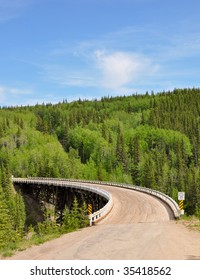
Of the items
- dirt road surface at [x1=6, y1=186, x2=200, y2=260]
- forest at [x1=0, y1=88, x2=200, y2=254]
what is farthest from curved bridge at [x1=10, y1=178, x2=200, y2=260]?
forest at [x1=0, y1=88, x2=200, y2=254]

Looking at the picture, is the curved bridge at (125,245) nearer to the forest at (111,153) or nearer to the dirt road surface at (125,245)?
the dirt road surface at (125,245)

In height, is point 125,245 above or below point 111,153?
below

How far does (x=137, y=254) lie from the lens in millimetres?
15430

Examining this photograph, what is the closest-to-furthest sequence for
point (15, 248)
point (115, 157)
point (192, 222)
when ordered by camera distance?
point (15, 248) < point (192, 222) < point (115, 157)

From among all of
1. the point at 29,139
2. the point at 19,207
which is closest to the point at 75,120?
the point at 29,139

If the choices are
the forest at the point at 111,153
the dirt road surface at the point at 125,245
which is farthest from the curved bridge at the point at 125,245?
the forest at the point at 111,153

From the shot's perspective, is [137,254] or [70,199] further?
[70,199]

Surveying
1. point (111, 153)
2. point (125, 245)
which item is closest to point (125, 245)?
point (125, 245)

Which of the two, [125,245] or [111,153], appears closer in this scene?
[125,245]

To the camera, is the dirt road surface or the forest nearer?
the dirt road surface

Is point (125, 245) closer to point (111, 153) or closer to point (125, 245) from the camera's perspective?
point (125, 245)

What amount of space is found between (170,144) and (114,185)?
87435mm

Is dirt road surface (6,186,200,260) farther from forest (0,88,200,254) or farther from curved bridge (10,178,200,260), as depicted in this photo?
forest (0,88,200,254)
